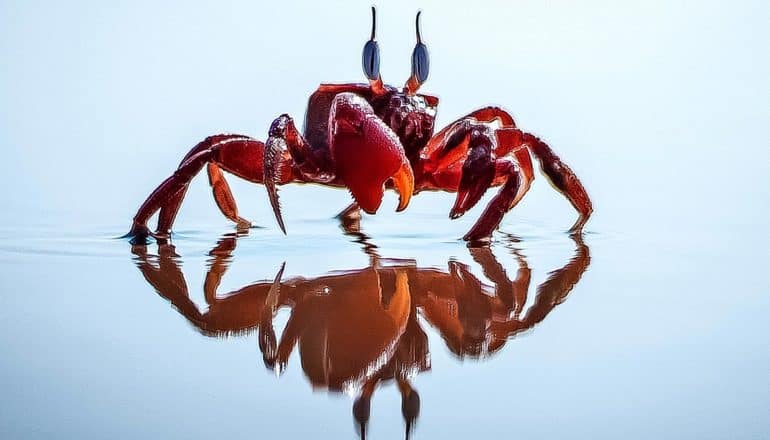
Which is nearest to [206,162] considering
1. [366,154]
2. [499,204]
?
[366,154]

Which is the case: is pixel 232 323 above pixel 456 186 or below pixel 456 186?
below

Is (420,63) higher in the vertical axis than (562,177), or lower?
higher

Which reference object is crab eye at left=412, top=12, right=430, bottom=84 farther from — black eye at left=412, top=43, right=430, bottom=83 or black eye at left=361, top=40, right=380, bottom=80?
black eye at left=361, top=40, right=380, bottom=80

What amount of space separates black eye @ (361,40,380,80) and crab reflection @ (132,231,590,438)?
0.81 metres

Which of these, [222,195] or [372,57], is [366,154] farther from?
[222,195]

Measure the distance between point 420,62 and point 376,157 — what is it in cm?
75

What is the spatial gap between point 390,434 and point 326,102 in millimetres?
2188

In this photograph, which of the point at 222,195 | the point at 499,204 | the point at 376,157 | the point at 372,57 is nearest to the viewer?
the point at 376,157

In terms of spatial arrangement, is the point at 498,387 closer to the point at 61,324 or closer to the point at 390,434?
the point at 390,434

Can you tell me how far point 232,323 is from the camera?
1587mm

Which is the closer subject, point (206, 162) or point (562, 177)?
point (206, 162)

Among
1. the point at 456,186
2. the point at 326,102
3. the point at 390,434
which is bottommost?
the point at 390,434

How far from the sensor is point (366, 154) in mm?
2484

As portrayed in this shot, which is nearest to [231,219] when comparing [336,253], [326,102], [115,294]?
[326,102]
